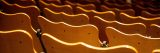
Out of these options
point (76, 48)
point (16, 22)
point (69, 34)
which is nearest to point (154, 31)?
point (69, 34)

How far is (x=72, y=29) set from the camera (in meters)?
2.09

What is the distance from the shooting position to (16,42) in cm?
153

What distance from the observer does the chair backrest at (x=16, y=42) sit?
4.88 feet

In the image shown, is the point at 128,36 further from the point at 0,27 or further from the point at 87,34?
the point at 0,27

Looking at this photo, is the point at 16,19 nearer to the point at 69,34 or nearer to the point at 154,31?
the point at 69,34

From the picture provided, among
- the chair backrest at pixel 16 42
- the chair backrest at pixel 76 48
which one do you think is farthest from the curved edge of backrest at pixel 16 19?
the chair backrest at pixel 76 48

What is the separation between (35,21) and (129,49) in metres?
1.91

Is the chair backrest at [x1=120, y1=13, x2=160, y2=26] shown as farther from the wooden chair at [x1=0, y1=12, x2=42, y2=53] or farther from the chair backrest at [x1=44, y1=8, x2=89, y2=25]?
the wooden chair at [x1=0, y1=12, x2=42, y2=53]

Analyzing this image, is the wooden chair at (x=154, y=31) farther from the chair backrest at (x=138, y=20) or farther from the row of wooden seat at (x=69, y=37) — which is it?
the row of wooden seat at (x=69, y=37)

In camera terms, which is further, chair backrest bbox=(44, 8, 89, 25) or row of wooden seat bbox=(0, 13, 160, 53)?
chair backrest bbox=(44, 8, 89, 25)

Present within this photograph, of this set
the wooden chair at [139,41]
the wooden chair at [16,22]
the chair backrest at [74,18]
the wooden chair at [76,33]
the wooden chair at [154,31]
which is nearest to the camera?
the wooden chair at [139,41]

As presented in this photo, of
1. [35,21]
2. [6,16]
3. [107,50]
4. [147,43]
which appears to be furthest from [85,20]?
[107,50]

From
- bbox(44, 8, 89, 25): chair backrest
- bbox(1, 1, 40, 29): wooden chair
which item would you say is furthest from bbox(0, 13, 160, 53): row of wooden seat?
bbox(1, 1, 40, 29): wooden chair

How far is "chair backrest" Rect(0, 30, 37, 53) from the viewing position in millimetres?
1488
